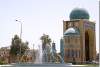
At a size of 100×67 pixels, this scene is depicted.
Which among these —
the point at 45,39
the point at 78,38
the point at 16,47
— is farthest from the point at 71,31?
the point at 16,47

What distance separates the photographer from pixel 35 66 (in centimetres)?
2148

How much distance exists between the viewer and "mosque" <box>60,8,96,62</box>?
5681 cm

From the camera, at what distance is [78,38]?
2269 inches

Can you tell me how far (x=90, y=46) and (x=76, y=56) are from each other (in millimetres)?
5619

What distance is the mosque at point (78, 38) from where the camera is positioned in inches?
2237

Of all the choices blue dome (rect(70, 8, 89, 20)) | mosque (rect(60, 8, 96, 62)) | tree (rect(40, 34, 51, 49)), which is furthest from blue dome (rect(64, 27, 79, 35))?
tree (rect(40, 34, 51, 49))

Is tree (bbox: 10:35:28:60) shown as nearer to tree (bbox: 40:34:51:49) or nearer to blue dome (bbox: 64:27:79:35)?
tree (bbox: 40:34:51:49)

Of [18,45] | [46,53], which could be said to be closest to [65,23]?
[18,45]

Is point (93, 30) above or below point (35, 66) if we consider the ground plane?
above

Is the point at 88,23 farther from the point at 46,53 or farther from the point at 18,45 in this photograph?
the point at 46,53

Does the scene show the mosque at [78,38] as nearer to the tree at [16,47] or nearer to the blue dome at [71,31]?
the blue dome at [71,31]

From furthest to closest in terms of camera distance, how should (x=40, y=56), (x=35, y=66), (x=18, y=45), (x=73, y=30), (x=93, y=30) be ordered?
1. (x=93, y=30)
2. (x=73, y=30)
3. (x=18, y=45)
4. (x=40, y=56)
5. (x=35, y=66)

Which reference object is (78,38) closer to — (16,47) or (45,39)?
(45,39)

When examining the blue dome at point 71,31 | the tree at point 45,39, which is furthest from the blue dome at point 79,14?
the tree at point 45,39
